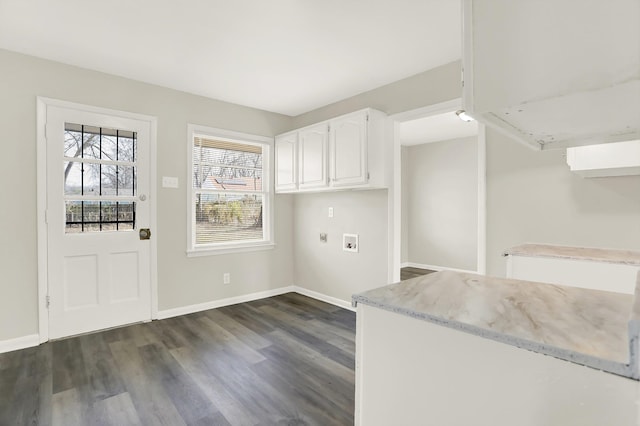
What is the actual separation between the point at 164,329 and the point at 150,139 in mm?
1942

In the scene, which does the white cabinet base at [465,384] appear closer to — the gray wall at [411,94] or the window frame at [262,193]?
the gray wall at [411,94]

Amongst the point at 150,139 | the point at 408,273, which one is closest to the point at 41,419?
the point at 150,139

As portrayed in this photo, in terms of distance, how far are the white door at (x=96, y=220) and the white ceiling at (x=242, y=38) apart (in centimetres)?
59

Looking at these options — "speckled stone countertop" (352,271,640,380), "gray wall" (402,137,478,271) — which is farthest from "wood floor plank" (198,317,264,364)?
"gray wall" (402,137,478,271)

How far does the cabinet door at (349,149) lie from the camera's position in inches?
129

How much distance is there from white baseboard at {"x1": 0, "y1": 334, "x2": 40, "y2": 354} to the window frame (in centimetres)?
144

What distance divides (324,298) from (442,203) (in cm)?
325

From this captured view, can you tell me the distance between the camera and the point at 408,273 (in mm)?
5914

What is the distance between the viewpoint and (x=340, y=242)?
394cm

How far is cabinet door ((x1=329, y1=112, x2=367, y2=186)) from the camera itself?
3.27 meters

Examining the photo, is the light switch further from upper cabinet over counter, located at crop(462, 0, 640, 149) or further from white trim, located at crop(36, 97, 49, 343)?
upper cabinet over counter, located at crop(462, 0, 640, 149)

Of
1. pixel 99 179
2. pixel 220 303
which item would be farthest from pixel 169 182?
pixel 220 303

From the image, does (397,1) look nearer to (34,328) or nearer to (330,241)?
(330,241)

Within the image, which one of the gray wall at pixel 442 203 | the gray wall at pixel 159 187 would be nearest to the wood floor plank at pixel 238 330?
the gray wall at pixel 159 187
